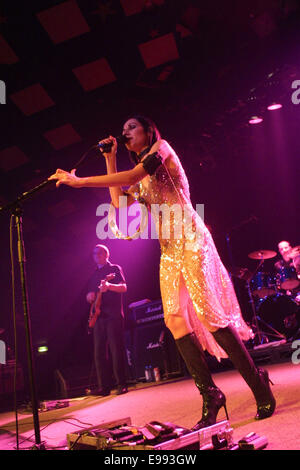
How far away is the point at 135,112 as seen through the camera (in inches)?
288

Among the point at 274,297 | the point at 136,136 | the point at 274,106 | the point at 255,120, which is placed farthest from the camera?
the point at 274,297

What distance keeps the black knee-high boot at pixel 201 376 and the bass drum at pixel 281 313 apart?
726 centimetres

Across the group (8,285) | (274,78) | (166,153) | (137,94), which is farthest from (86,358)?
(166,153)

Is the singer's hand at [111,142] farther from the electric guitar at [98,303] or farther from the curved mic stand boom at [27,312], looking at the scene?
the electric guitar at [98,303]

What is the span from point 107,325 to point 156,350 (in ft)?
5.19

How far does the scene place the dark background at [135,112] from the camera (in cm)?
586

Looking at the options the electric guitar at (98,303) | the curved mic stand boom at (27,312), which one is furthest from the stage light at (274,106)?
the curved mic stand boom at (27,312)

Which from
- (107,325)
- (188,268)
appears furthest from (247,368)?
(107,325)

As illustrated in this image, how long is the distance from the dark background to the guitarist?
2.14 meters

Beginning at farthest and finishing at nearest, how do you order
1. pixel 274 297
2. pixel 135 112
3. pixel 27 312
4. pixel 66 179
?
pixel 274 297
pixel 135 112
pixel 27 312
pixel 66 179

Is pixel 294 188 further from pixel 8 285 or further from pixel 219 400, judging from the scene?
pixel 219 400

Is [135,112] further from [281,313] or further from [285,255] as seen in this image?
[281,313]

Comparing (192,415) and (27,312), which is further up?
(27,312)
